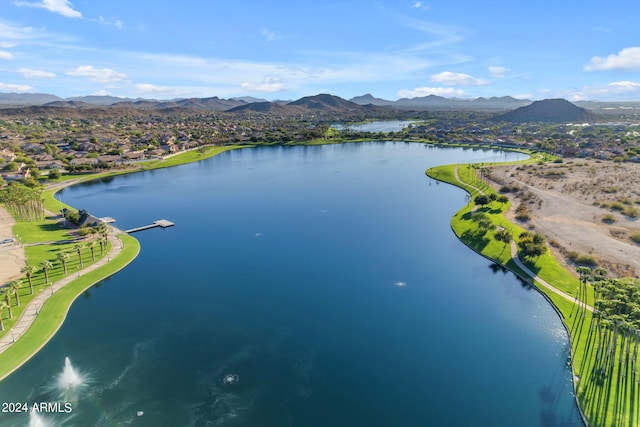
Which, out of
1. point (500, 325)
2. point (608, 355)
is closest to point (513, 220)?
point (500, 325)

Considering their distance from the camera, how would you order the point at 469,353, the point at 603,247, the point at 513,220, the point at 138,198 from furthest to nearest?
the point at 138,198, the point at 513,220, the point at 603,247, the point at 469,353

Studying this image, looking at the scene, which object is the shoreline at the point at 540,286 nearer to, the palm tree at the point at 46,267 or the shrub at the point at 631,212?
the shrub at the point at 631,212

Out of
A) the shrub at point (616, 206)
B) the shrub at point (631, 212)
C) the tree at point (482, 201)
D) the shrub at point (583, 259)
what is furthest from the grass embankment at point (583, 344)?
the shrub at point (616, 206)

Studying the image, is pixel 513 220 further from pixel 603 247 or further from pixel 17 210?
pixel 17 210

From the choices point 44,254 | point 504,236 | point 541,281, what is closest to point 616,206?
point 504,236

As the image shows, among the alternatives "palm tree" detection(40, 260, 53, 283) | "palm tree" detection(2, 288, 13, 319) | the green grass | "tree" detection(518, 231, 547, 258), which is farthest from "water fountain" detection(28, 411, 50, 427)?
"tree" detection(518, 231, 547, 258)

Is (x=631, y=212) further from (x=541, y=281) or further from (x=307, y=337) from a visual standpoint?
(x=307, y=337)
